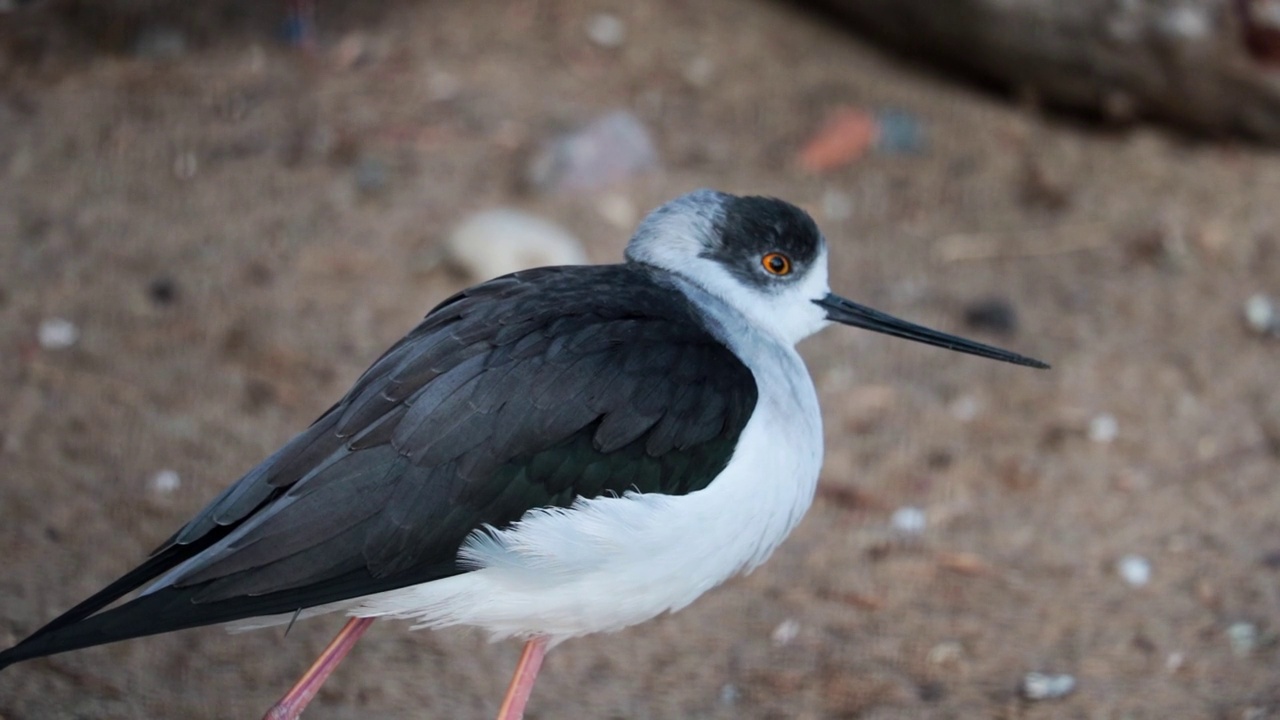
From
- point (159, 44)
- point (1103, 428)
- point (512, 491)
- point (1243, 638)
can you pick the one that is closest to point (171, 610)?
point (512, 491)

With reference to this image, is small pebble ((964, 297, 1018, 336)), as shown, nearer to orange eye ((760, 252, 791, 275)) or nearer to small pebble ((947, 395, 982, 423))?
small pebble ((947, 395, 982, 423))

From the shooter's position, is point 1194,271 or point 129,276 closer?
point 129,276

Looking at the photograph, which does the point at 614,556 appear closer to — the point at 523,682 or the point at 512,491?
the point at 512,491

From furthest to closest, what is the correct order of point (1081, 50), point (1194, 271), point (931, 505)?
point (1081, 50) < point (1194, 271) < point (931, 505)

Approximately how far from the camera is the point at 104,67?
590 cm

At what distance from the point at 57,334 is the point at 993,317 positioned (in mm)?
3166

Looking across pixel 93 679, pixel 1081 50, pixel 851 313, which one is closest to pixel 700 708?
pixel 851 313

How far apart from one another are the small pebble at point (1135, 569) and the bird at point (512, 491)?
56.6 inches

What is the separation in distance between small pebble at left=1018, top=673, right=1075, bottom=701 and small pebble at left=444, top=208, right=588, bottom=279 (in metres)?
2.09

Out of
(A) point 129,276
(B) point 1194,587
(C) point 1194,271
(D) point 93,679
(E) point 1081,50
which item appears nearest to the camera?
(D) point 93,679

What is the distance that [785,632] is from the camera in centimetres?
405

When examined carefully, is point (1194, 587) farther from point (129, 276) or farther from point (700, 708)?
point (129, 276)

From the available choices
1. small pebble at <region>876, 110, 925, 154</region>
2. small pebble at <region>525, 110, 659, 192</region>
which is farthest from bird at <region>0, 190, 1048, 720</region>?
small pebble at <region>876, 110, 925, 154</region>

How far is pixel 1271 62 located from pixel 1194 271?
876 mm
